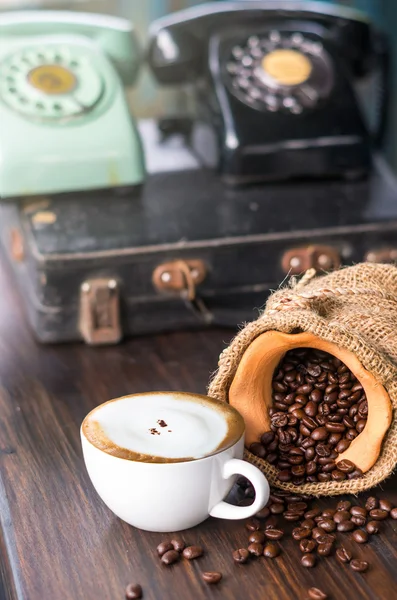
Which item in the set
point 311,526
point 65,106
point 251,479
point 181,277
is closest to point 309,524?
point 311,526

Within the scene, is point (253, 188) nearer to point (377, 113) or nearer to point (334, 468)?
point (377, 113)

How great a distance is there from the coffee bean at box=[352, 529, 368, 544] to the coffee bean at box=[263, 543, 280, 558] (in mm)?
83

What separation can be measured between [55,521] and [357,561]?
314mm

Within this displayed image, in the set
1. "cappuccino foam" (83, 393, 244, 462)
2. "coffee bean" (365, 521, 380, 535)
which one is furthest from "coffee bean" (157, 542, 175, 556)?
"coffee bean" (365, 521, 380, 535)

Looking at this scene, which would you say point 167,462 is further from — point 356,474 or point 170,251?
point 170,251

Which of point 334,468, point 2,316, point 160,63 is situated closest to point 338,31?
point 160,63

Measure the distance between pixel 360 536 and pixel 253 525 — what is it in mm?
110

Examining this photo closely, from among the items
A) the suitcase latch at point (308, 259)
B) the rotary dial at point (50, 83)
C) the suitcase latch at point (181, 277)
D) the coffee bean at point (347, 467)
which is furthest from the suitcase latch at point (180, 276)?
the coffee bean at point (347, 467)

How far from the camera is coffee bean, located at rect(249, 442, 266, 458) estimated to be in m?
1.02

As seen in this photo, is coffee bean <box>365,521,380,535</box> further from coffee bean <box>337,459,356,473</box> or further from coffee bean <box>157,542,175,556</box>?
coffee bean <box>157,542,175,556</box>

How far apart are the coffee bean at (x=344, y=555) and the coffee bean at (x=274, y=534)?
0.06 m

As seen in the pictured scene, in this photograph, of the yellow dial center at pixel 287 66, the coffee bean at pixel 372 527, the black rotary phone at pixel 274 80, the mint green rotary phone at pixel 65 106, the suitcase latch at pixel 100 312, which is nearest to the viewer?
the coffee bean at pixel 372 527

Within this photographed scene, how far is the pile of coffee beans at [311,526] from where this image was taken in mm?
924

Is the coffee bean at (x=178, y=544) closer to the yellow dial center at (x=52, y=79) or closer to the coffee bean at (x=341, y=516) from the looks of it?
the coffee bean at (x=341, y=516)
